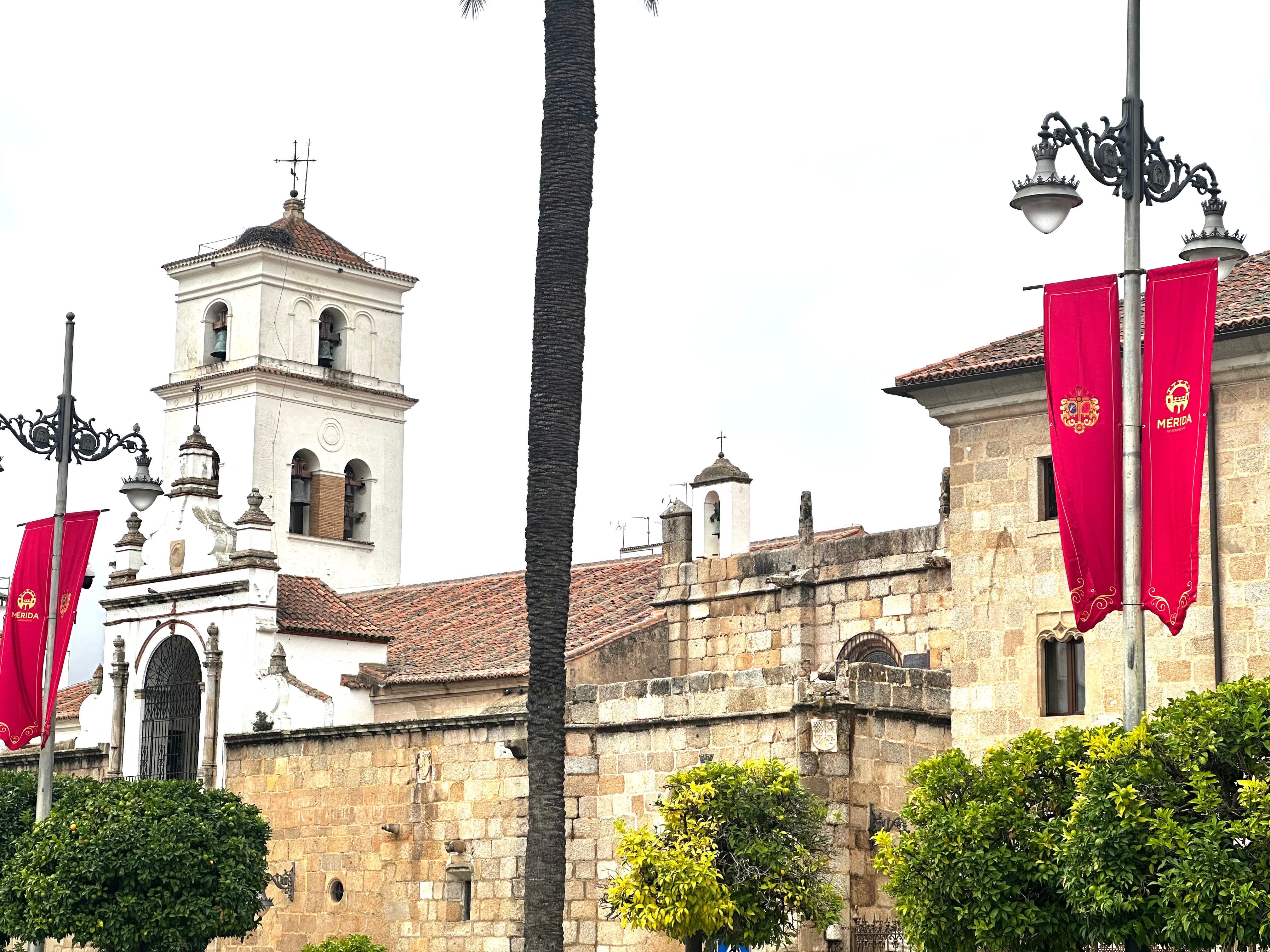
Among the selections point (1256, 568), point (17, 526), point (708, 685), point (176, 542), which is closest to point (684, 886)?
point (708, 685)

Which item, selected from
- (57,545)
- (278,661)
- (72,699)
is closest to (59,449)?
(57,545)

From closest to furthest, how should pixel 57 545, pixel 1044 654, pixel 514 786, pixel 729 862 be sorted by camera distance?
pixel 729 862 < pixel 1044 654 < pixel 57 545 < pixel 514 786

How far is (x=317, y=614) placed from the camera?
3459cm

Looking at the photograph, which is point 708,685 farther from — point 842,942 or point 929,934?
point 929,934

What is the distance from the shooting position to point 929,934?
54.3ft

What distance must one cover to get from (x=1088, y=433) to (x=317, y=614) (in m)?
20.9

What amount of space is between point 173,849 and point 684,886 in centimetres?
884

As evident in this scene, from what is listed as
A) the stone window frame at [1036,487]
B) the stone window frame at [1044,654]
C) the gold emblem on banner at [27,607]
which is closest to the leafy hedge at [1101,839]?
the stone window frame at [1044,654]

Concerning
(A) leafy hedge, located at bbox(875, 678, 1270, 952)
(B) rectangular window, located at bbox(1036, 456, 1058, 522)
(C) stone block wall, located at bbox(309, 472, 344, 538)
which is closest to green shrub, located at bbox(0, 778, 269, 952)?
(B) rectangular window, located at bbox(1036, 456, 1058, 522)

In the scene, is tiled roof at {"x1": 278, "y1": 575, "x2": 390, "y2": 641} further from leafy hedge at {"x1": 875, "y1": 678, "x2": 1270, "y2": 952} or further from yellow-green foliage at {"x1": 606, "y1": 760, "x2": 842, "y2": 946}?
leafy hedge at {"x1": 875, "y1": 678, "x2": 1270, "y2": 952}

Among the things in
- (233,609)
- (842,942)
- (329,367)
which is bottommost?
(842,942)

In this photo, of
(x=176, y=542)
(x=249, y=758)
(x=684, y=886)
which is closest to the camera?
(x=684, y=886)

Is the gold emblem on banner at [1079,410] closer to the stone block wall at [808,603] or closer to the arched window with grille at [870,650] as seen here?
the stone block wall at [808,603]

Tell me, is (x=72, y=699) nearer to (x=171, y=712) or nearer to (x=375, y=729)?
(x=171, y=712)
